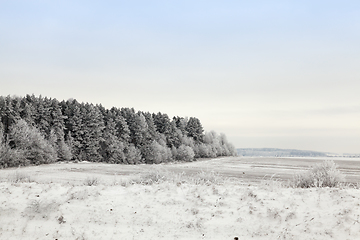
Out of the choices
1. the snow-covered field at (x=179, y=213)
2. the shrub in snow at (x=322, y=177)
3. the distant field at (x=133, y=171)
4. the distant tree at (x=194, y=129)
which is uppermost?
the distant tree at (x=194, y=129)

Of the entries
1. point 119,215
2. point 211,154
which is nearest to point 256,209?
point 119,215

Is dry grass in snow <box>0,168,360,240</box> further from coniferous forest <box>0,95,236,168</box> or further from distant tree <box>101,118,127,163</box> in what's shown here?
distant tree <box>101,118,127,163</box>

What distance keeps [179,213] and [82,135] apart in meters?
37.9

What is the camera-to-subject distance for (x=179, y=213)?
30.4 ft

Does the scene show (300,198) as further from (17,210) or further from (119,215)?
(17,210)

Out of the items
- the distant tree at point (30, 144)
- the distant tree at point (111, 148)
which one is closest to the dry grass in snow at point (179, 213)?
the distant tree at point (30, 144)

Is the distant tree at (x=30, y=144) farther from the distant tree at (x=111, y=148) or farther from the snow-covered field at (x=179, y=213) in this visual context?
the snow-covered field at (x=179, y=213)

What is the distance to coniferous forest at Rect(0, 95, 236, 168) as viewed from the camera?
32.4 metres

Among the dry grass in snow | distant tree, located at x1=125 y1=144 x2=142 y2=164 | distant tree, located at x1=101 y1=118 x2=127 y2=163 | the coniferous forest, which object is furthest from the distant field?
distant tree, located at x1=125 y1=144 x2=142 y2=164

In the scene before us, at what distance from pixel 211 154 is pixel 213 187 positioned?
53247mm

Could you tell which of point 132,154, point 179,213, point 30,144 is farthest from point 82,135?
point 179,213

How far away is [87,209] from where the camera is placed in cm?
943

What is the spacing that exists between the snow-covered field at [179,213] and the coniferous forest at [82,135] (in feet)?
73.5

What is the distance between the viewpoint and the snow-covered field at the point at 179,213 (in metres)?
8.19
